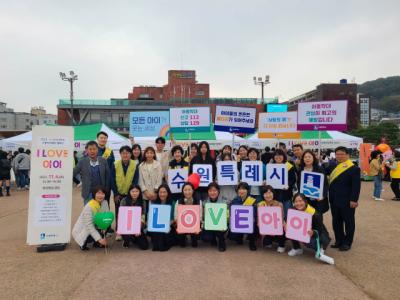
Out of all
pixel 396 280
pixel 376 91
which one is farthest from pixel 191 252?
pixel 376 91

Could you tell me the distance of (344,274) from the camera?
433 centimetres

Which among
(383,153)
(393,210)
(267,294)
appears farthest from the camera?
(383,153)

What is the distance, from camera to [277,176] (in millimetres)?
5891

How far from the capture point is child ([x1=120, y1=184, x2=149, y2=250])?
5484 mm

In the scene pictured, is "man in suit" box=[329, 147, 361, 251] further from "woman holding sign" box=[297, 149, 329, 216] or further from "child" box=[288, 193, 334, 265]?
"child" box=[288, 193, 334, 265]

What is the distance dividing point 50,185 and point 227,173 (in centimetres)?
317

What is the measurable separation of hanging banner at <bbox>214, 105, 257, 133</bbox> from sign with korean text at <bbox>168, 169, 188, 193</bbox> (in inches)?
146

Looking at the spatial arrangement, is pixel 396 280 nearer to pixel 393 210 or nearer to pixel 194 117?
pixel 393 210

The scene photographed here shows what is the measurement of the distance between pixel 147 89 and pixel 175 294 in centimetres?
6743

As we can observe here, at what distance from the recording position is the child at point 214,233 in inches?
213

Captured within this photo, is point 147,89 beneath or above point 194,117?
above

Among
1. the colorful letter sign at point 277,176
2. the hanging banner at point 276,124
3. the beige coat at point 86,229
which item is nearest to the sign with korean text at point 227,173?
the colorful letter sign at point 277,176

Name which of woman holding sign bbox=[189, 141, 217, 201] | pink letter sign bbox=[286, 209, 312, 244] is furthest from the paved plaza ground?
woman holding sign bbox=[189, 141, 217, 201]

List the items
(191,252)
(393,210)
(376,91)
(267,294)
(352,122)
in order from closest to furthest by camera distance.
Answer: (267,294) → (191,252) → (393,210) → (352,122) → (376,91)
